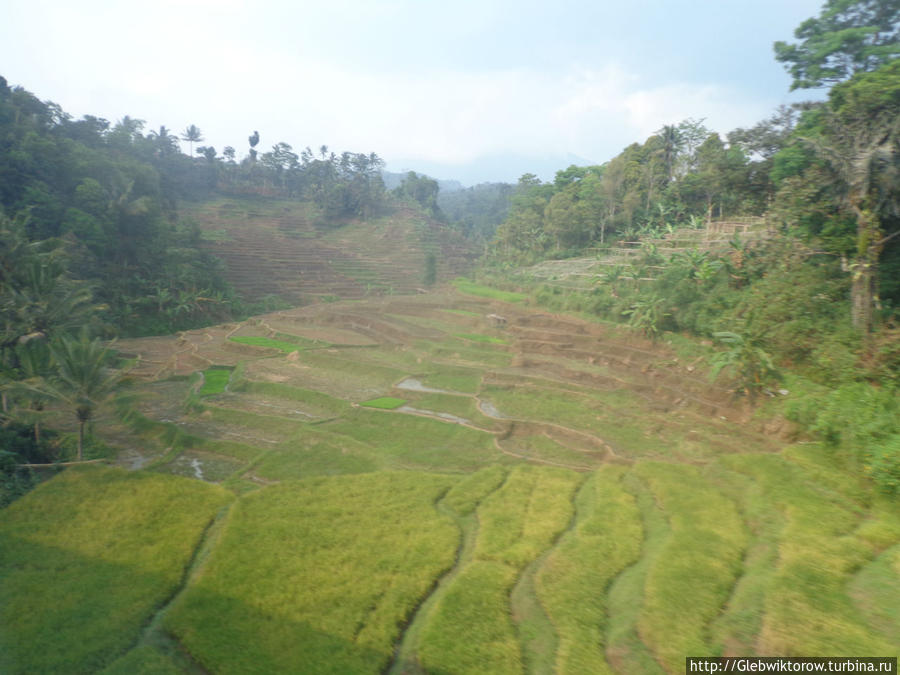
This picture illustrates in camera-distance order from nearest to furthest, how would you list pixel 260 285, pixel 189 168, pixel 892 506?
pixel 892 506, pixel 260 285, pixel 189 168

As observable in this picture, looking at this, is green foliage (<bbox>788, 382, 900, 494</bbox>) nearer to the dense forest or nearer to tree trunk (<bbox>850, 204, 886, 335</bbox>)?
the dense forest

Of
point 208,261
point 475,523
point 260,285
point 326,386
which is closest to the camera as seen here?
point 475,523

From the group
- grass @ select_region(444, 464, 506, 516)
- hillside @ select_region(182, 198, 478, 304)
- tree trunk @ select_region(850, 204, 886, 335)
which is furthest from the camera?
hillside @ select_region(182, 198, 478, 304)

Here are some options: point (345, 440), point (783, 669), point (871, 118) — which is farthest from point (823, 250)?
point (345, 440)

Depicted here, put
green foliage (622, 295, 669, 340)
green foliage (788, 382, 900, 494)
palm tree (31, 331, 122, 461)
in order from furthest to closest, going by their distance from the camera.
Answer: green foliage (622, 295, 669, 340) → palm tree (31, 331, 122, 461) → green foliage (788, 382, 900, 494)

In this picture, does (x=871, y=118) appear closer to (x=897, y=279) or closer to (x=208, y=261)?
(x=897, y=279)

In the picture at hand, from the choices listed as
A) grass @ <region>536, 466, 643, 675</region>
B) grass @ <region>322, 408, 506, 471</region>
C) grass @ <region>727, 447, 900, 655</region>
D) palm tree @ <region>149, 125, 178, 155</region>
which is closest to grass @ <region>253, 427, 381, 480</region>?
grass @ <region>322, 408, 506, 471</region>

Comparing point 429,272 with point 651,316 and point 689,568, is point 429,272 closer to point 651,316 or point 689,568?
point 651,316
